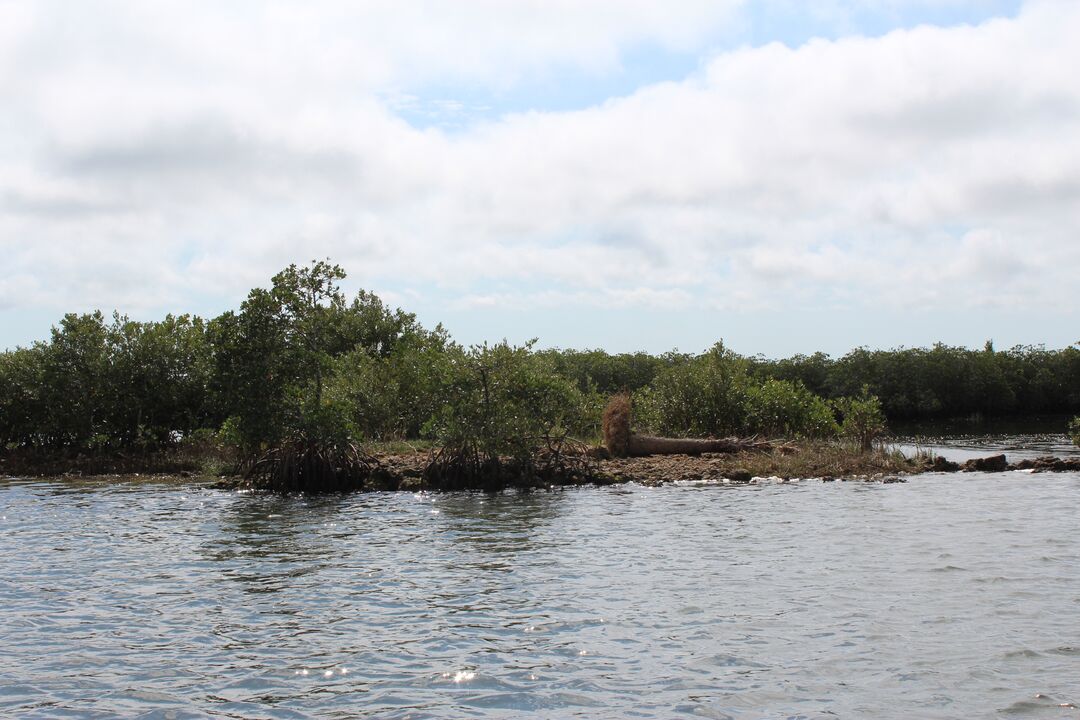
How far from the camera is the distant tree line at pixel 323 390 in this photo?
96.2ft

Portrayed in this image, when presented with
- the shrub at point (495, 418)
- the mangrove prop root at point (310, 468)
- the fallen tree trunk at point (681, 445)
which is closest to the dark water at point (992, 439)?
the fallen tree trunk at point (681, 445)

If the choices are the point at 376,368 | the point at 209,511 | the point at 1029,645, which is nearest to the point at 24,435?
the point at 376,368

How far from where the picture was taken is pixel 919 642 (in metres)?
12.2

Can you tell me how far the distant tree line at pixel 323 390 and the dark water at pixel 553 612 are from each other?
5.32 m

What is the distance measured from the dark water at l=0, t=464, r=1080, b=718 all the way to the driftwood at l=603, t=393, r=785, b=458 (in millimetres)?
9093

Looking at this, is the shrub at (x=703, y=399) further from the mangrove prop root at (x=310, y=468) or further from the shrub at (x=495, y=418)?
the mangrove prop root at (x=310, y=468)

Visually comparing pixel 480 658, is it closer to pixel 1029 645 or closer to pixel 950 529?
pixel 1029 645

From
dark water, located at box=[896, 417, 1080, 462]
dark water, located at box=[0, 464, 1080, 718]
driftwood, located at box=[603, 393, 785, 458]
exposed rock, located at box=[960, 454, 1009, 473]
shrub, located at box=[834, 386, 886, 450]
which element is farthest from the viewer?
dark water, located at box=[896, 417, 1080, 462]

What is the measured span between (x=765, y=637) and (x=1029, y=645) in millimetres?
3193

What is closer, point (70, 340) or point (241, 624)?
point (241, 624)

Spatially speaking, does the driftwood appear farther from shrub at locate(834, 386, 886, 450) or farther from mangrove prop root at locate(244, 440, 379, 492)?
mangrove prop root at locate(244, 440, 379, 492)

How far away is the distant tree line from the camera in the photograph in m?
29.3

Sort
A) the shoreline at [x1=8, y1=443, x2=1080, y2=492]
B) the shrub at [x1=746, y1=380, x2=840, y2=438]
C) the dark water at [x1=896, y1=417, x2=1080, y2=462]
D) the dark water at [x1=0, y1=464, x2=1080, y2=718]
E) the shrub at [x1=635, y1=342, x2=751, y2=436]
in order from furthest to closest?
the dark water at [x1=896, y1=417, x2=1080, y2=462], the shrub at [x1=635, y1=342, x2=751, y2=436], the shrub at [x1=746, y1=380, x2=840, y2=438], the shoreline at [x1=8, y1=443, x2=1080, y2=492], the dark water at [x1=0, y1=464, x2=1080, y2=718]

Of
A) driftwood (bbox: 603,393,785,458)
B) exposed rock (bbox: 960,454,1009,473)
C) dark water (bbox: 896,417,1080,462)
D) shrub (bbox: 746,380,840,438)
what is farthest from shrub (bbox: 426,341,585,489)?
dark water (bbox: 896,417,1080,462)
